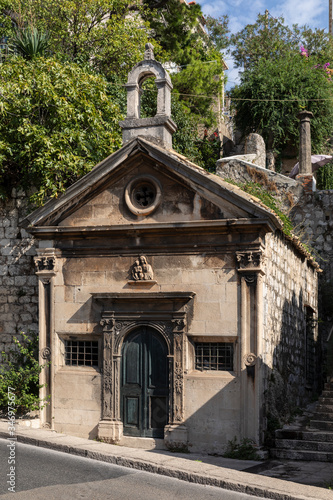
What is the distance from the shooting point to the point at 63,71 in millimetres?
15180

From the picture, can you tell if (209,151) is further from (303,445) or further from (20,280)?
(303,445)

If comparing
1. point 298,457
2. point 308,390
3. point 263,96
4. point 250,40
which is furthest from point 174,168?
point 250,40

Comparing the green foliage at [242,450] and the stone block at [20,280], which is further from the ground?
the stone block at [20,280]

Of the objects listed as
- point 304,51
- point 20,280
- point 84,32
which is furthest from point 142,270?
point 304,51

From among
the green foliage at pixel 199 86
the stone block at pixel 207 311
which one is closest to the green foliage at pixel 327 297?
the stone block at pixel 207 311

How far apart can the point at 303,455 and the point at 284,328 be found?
3539 mm

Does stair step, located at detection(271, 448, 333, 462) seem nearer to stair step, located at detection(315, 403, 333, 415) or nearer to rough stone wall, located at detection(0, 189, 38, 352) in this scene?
stair step, located at detection(315, 403, 333, 415)

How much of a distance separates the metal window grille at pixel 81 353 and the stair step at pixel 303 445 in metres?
3.95

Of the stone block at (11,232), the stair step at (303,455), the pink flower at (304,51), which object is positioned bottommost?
the stair step at (303,455)

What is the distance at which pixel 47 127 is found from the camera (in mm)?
15250

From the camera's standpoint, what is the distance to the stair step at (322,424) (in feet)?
39.2

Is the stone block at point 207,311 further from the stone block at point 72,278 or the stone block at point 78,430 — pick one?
the stone block at point 78,430

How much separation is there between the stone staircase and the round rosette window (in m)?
4.93

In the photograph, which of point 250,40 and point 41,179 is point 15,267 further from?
point 250,40
